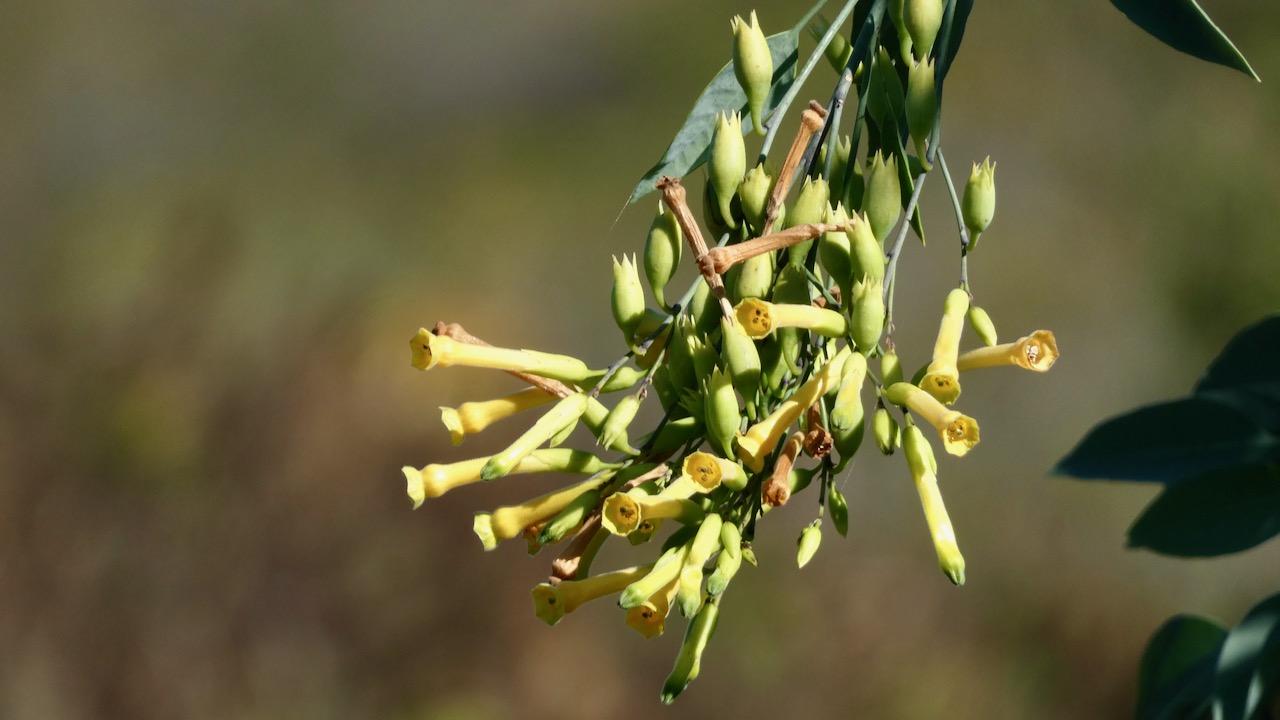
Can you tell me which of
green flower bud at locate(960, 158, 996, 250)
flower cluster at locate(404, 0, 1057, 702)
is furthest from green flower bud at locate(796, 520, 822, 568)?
green flower bud at locate(960, 158, 996, 250)

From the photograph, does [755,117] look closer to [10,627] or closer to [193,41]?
[10,627]

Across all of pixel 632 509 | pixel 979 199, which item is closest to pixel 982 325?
pixel 979 199

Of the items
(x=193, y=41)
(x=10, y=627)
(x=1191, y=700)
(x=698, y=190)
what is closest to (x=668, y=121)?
(x=698, y=190)

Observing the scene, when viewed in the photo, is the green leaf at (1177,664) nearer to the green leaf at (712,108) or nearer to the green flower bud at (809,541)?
the green flower bud at (809,541)

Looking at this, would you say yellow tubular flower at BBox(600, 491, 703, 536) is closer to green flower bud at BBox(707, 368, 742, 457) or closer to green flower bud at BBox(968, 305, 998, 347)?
green flower bud at BBox(707, 368, 742, 457)

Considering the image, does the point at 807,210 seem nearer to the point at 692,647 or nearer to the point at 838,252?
the point at 838,252
